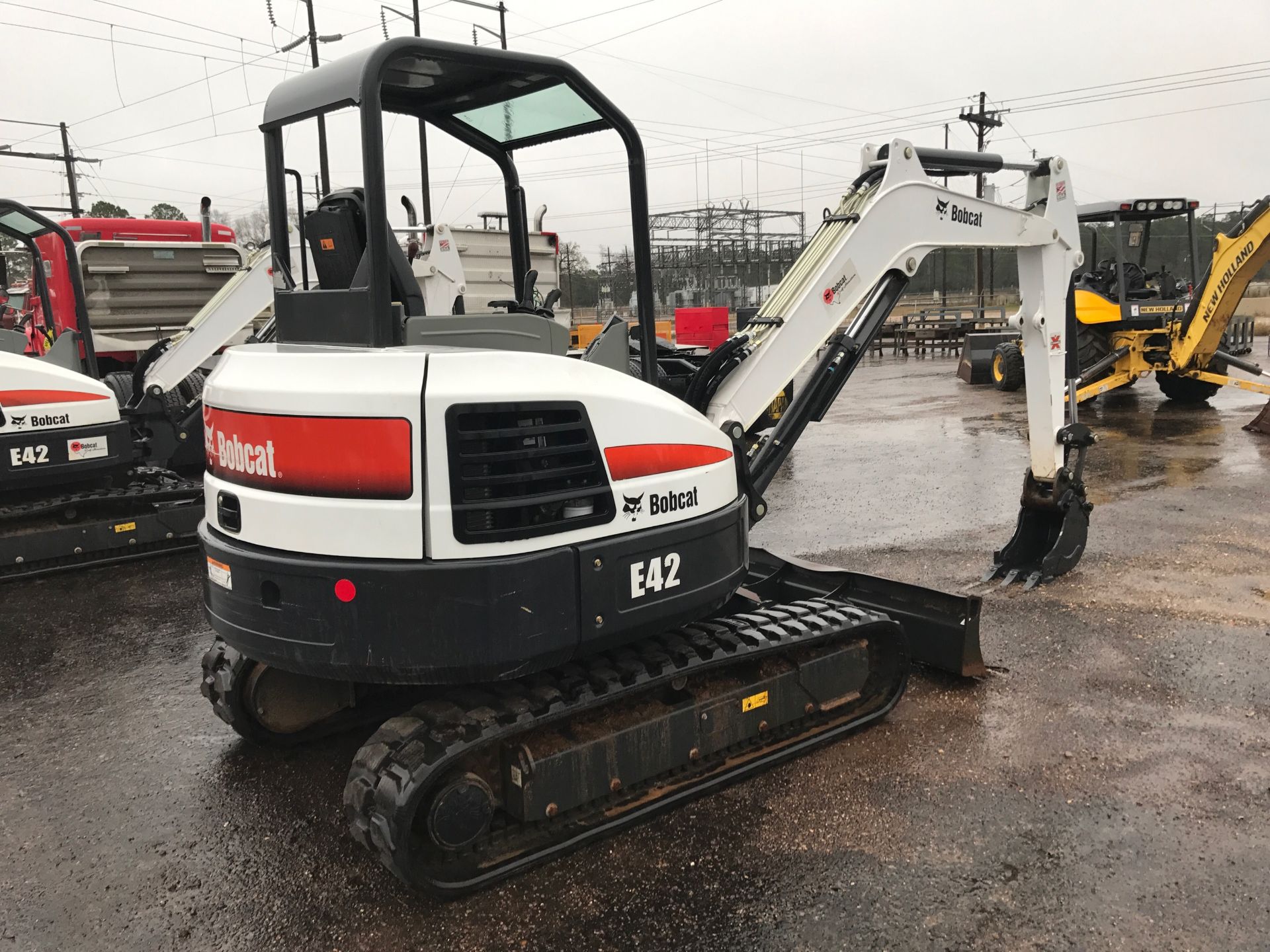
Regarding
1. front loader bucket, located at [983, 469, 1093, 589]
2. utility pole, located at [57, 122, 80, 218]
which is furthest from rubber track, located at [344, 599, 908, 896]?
utility pole, located at [57, 122, 80, 218]

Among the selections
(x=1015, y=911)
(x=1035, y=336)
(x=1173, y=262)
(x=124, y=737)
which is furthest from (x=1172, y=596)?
(x=1173, y=262)

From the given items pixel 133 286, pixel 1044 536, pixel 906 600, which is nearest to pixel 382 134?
pixel 906 600

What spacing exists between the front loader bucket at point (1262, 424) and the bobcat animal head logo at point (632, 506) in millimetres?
10864

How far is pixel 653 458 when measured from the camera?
339 centimetres

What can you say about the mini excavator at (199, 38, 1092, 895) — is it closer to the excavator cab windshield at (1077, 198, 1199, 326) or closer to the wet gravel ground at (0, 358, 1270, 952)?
the wet gravel ground at (0, 358, 1270, 952)

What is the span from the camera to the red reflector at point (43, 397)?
694 cm

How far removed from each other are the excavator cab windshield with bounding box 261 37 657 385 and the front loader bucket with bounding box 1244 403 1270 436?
10.6 metres

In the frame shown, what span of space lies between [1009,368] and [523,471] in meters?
14.8

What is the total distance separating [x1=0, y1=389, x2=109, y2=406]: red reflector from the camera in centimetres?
694

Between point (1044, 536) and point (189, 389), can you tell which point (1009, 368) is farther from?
point (189, 389)

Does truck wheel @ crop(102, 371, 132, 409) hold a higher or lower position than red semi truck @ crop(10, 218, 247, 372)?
lower

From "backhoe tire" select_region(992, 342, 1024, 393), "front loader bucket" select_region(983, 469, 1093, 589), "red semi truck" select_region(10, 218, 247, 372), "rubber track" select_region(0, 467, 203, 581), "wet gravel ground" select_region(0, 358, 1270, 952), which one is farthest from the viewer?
"backhoe tire" select_region(992, 342, 1024, 393)

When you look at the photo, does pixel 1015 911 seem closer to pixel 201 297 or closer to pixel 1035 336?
pixel 1035 336

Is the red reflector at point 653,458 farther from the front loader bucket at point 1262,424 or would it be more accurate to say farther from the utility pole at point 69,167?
the utility pole at point 69,167
